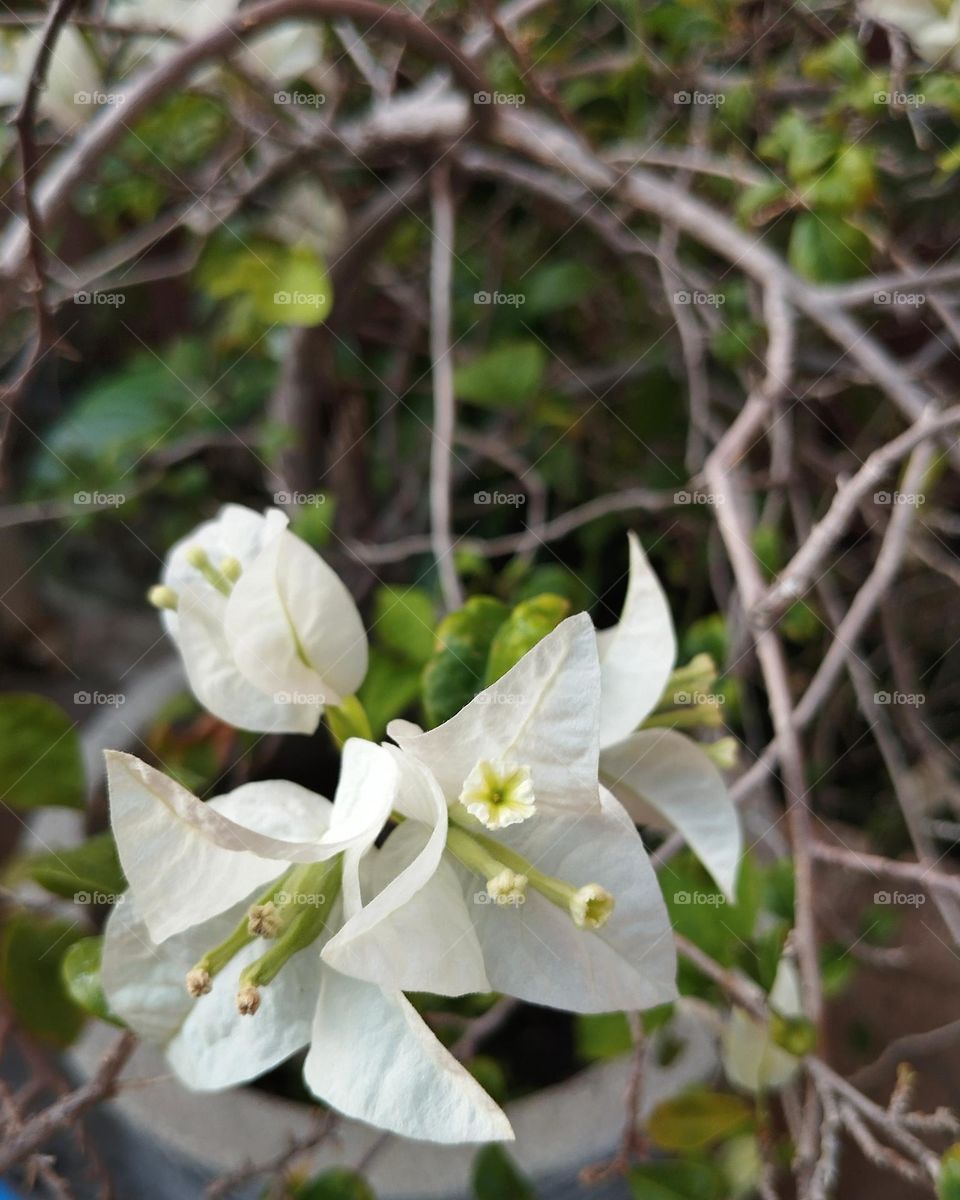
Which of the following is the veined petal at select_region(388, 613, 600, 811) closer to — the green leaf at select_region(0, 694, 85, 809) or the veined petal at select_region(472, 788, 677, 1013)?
the veined petal at select_region(472, 788, 677, 1013)

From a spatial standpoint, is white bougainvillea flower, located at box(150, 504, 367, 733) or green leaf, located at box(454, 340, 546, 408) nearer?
white bougainvillea flower, located at box(150, 504, 367, 733)

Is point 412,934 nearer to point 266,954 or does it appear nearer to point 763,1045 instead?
point 266,954

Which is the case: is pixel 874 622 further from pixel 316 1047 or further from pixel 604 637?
pixel 316 1047

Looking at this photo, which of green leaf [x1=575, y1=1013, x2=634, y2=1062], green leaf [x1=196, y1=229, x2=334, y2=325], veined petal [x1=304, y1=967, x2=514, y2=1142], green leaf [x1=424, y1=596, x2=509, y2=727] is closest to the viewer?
Result: veined petal [x1=304, y1=967, x2=514, y2=1142]

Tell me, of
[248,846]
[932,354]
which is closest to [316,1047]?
[248,846]

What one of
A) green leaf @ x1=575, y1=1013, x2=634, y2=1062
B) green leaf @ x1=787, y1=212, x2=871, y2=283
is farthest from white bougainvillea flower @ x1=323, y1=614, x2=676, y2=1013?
green leaf @ x1=787, y1=212, x2=871, y2=283
